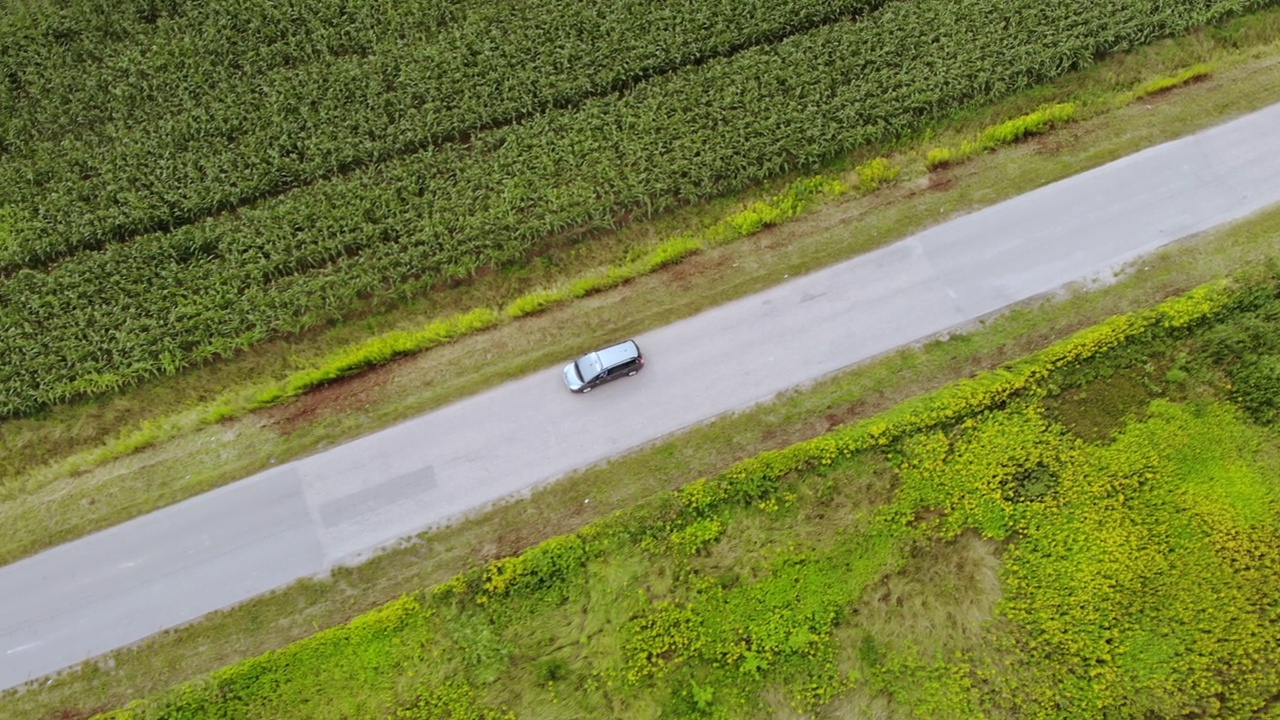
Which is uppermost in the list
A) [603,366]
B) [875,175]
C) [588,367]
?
[875,175]

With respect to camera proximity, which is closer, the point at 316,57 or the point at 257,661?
the point at 257,661

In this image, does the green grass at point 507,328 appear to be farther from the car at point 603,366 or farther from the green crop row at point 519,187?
the car at point 603,366

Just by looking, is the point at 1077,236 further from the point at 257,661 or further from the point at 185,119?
the point at 185,119

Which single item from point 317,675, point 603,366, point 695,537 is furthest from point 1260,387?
point 317,675

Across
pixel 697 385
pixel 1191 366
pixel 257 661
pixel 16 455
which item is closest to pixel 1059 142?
pixel 1191 366

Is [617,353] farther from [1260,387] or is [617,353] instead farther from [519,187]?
[1260,387]

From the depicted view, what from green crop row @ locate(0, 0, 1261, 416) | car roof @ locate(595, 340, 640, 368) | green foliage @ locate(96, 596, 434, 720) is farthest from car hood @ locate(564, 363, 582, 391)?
green foliage @ locate(96, 596, 434, 720)

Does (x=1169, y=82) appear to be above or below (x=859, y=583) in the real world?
above
